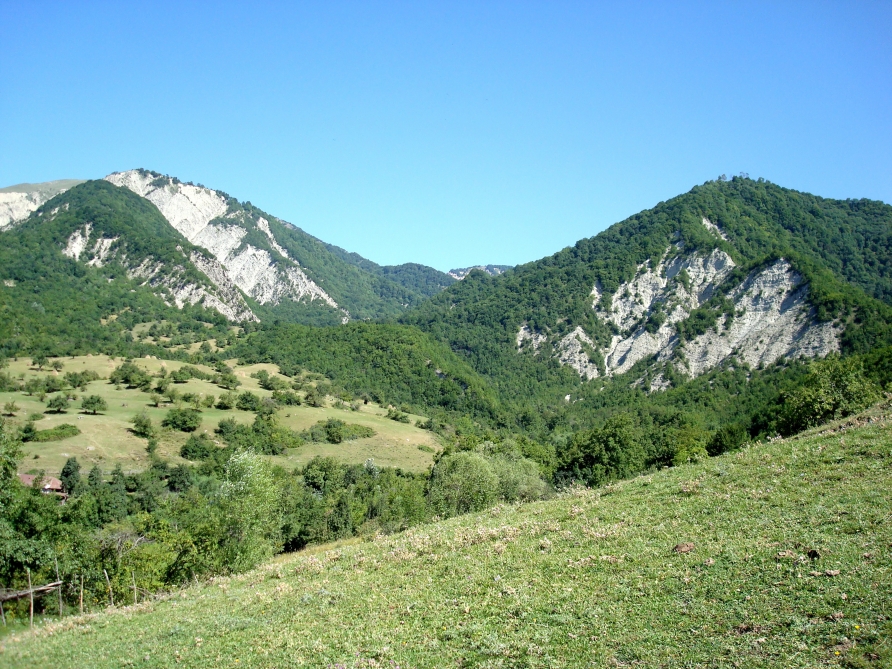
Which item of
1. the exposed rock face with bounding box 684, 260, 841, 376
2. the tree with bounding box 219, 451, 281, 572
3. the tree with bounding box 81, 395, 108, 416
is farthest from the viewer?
the exposed rock face with bounding box 684, 260, 841, 376

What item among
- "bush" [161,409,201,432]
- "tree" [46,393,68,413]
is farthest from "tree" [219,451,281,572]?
"tree" [46,393,68,413]

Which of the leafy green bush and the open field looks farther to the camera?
the leafy green bush

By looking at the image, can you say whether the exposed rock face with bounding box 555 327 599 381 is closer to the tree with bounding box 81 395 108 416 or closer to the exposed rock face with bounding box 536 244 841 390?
the exposed rock face with bounding box 536 244 841 390

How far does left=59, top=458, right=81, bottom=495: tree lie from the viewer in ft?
259

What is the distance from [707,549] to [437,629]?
6801 millimetres

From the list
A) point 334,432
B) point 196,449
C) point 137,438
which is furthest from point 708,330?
point 137,438

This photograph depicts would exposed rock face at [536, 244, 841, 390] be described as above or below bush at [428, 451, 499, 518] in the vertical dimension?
above

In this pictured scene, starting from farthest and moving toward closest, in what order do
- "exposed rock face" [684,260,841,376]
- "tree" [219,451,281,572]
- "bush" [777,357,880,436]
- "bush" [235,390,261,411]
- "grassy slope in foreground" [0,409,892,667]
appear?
"exposed rock face" [684,260,841,376], "bush" [235,390,261,411], "bush" [777,357,880,436], "tree" [219,451,281,572], "grassy slope in foreground" [0,409,892,667]

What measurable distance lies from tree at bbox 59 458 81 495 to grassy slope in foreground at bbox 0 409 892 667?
6983 centimetres

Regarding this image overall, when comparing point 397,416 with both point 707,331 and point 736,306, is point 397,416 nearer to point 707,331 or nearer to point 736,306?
point 707,331

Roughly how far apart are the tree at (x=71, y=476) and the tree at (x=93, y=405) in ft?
96.6

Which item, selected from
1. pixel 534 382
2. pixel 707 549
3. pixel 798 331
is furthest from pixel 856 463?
pixel 534 382

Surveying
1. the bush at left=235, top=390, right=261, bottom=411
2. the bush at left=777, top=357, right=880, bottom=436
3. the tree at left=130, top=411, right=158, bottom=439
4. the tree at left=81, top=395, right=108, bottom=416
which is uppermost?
the bush at left=777, top=357, right=880, bottom=436

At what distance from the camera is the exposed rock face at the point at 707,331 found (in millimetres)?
146750
